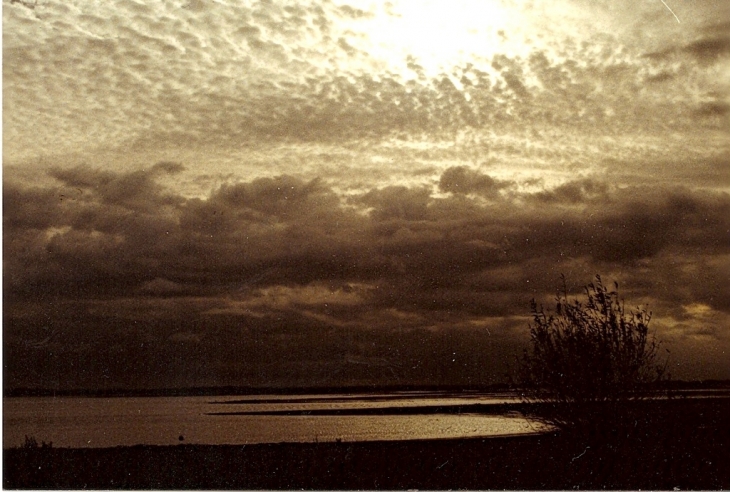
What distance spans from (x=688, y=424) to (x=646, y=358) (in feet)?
19.0

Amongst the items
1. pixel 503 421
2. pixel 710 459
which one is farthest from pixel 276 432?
pixel 710 459

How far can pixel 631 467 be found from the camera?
38.7ft

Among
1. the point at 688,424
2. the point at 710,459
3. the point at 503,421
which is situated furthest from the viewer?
the point at 503,421

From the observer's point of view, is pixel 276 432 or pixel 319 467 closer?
pixel 319 467

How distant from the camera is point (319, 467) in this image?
42.7 ft

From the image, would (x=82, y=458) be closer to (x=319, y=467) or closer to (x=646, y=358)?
(x=319, y=467)

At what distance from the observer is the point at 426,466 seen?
43.1 ft

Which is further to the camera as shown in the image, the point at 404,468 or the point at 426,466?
the point at 426,466

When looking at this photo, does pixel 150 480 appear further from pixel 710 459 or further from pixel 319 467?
pixel 710 459

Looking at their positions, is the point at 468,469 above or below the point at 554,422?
below

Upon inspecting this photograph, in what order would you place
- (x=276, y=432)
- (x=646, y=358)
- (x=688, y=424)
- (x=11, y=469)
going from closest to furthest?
(x=646, y=358)
(x=11, y=469)
(x=688, y=424)
(x=276, y=432)

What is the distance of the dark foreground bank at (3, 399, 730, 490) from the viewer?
11.8m

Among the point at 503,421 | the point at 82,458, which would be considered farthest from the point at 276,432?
the point at 82,458

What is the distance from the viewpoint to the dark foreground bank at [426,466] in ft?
38.8
